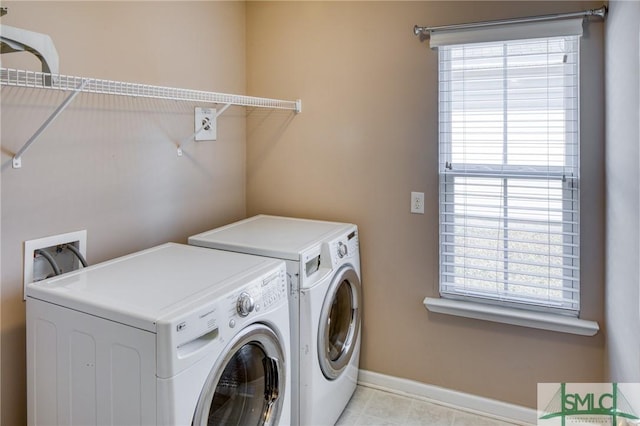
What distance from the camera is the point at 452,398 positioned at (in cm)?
234

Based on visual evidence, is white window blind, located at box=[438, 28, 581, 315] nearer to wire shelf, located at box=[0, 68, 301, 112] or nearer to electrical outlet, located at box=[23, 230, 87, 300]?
wire shelf, located at box=[0, 68, 301, 112]

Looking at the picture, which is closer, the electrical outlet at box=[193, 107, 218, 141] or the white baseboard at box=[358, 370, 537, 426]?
the white baseboard at box=[358, 370, 537, 426]

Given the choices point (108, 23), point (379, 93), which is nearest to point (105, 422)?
point (108, 23)

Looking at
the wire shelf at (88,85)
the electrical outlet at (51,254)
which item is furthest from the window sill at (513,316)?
the electrical outlet at (51,254)

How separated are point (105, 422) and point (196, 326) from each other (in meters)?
0.39

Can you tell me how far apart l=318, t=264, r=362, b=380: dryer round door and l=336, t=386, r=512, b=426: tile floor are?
28 centimetres

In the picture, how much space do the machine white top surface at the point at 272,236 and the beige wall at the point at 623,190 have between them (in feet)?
3.88

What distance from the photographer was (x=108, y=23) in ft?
5.95

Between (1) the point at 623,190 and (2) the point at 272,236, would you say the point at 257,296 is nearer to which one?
(2) the point at 272,236

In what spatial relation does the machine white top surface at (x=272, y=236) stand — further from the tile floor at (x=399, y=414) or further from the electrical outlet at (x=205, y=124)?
the tile floor at (x=399, y=414)

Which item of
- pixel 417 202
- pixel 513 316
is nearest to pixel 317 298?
pixel 417 202

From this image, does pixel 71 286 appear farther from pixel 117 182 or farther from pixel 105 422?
pixel 117 182

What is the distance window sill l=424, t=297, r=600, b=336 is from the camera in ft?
6.59

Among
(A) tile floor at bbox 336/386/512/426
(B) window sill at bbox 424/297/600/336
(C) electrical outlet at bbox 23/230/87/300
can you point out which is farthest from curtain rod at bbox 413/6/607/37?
(A) tile floor at bbox 336/386/512/426
